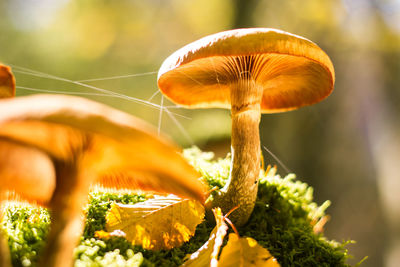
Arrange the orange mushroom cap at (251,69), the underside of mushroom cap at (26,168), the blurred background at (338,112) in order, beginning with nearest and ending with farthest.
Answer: the underside of mushroom cap at (26,168), the orange mushroom cap at (251,69), the blurred background at (338,112)

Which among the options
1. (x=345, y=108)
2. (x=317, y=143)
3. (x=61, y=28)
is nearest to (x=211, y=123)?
(x=317, y=143)

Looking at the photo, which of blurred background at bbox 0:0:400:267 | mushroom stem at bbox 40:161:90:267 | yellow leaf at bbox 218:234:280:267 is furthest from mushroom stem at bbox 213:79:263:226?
blurred background at bbox 0:0:400:267

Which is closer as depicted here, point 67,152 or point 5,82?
point 67,152

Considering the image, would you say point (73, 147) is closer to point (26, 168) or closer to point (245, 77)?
point (26, 168)

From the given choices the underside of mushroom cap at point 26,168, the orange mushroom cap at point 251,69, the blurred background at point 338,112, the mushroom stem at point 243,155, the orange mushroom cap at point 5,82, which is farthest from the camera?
the blurred background at point 338,112

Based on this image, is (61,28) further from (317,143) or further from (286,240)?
(286,240)

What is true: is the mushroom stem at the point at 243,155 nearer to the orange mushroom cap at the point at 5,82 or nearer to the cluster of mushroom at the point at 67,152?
the cluster of mushroom at the point at 67,152

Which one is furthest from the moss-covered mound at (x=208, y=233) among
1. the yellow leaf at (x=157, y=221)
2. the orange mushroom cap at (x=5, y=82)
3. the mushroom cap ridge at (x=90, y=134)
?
the orange mushroom cap at (x=5, y=82)

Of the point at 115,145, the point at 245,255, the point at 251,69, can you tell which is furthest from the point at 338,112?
the point at 115,145
